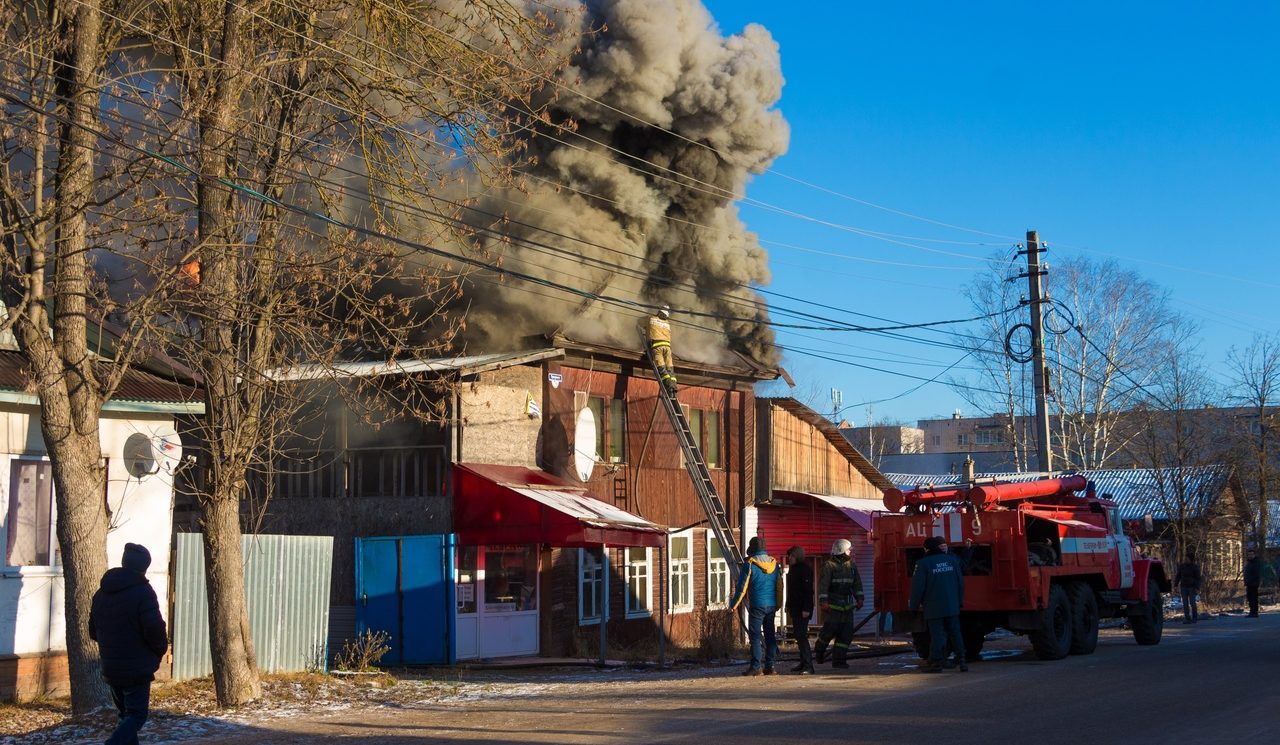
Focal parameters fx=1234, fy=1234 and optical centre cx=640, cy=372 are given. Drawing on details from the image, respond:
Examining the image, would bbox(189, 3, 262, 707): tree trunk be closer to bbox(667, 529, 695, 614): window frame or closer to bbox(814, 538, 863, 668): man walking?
bbox(814, 538, 863, 668): man walking

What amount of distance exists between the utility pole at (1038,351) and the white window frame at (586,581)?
29.8 feet

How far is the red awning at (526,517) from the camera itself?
57.4ft

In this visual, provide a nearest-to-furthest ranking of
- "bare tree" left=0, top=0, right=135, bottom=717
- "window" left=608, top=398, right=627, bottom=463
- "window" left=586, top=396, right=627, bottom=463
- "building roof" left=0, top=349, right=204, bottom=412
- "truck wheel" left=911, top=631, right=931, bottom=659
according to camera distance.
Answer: "bare tree" left=0, top=0, right=135, bottom=717 < "building roof" left=0, top=349, right=204, bottom=412 < "truck wheel" left=911, top=631, right=931, bottom=659 < "window" left=586, top=396, right=627, bottom=463 < "window" left=608, top=398, right=627, bottom=463

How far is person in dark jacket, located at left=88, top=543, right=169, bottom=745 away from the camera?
8.62 meters

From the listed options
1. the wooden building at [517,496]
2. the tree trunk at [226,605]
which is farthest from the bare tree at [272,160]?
the wooden building at [517,496]

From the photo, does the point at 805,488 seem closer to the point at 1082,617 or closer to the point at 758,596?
the point at 1082,617

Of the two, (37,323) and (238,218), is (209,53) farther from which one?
(37,323)

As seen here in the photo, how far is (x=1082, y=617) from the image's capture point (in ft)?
53.5

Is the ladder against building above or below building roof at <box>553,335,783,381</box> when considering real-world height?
below

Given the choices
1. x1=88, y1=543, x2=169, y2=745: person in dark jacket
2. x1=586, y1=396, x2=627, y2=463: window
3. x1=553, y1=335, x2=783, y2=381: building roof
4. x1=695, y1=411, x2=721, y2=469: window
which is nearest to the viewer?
x1=88, y1=543, x2=169, y2=745: person in dark jacket

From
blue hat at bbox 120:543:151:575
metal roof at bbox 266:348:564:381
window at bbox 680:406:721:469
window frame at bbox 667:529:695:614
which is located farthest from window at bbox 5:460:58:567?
window at bbox 680:406:721:469

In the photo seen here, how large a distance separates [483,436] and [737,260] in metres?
9.20

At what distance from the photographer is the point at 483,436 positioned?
19.6 metres

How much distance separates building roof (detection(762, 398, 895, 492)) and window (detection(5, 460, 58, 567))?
16071mm
